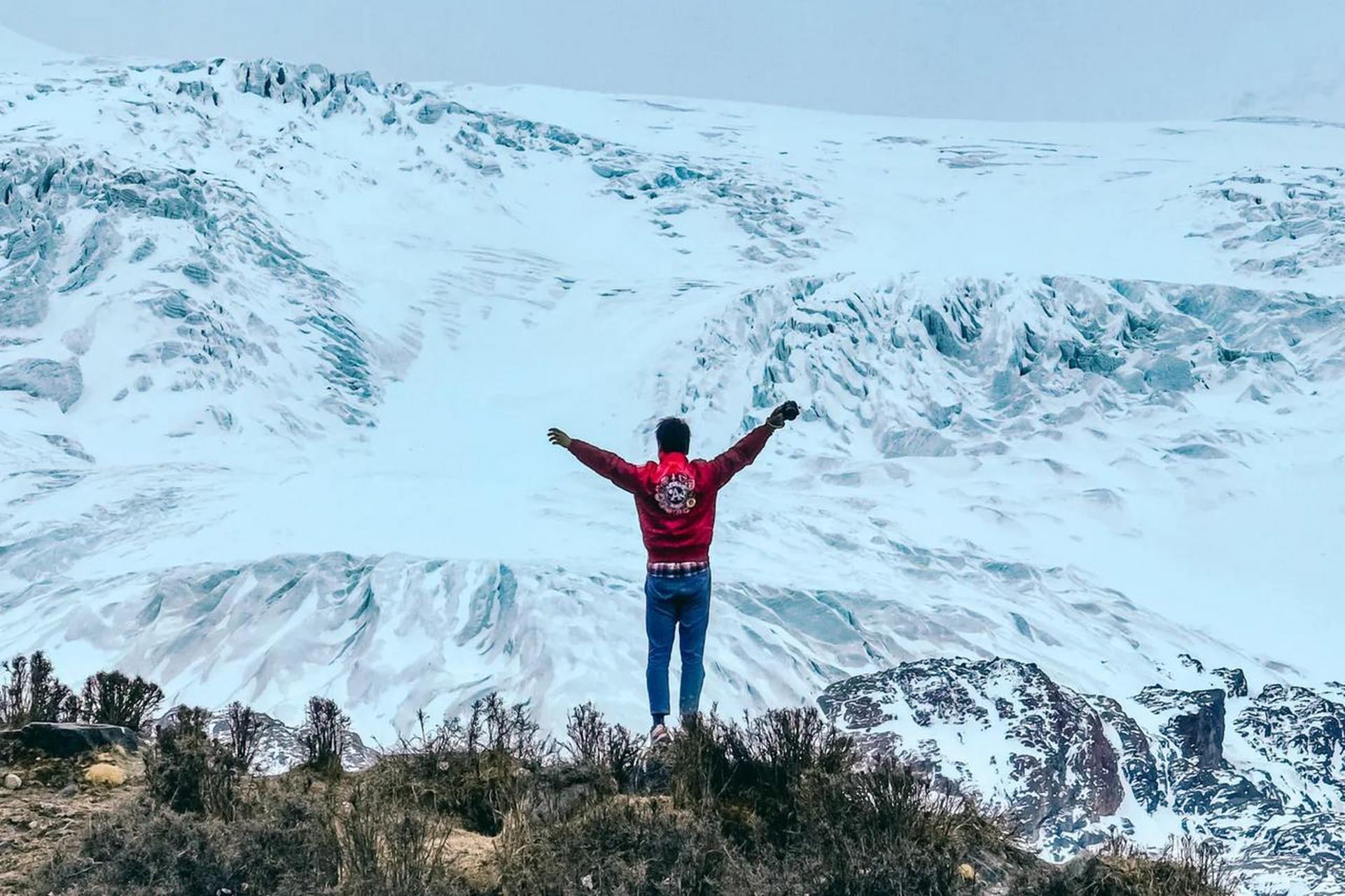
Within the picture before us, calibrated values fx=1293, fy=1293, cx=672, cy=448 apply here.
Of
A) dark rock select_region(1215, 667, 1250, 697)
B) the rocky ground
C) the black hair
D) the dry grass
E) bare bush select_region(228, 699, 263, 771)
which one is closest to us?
the dry grass

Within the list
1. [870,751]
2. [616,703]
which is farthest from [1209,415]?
[870,751]

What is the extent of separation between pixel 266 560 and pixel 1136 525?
62.8 feet

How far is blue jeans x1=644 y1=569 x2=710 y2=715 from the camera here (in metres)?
5.91

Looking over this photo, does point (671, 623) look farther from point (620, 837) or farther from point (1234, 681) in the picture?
point (1234, 681)

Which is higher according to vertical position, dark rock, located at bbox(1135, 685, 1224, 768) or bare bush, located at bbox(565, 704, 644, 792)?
bare bush, located at bbox(565, 704, 644, 792)

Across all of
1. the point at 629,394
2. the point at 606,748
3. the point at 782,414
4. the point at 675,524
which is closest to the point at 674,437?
the point at 675,524

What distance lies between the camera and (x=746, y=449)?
6.01 m

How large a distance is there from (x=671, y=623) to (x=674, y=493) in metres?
0.63

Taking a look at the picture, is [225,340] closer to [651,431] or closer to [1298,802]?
[651,431]

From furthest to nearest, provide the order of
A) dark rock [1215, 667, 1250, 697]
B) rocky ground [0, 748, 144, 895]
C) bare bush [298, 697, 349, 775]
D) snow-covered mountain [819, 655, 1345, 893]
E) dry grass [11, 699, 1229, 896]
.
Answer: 1. dark rock [1215, 667, 1250, 697]
2. snow-covered mountain [819, 655, 1345, 893]
3. bare bush [298, 697, 349, 775]
4. rocky ground [0, 748, 144, 895]
5. dry grass [11, 699, 1229, 896]

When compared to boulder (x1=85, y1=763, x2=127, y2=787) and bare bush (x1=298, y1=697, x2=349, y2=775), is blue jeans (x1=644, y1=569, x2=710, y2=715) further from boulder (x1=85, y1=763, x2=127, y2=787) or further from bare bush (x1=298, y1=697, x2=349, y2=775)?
boulder (x1=85, y1=763, x2=127, y2=787)

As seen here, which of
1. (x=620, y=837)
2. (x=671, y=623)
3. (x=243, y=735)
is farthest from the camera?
(x=671, y=623)

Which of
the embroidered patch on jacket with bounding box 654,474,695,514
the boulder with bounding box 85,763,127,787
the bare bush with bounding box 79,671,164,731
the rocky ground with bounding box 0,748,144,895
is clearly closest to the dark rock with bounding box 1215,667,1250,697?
the embroidered patch on jacket with bounding box 654,474,695,514

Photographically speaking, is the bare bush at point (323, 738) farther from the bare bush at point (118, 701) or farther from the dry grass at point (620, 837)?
the bare bush at point (118, 701)
